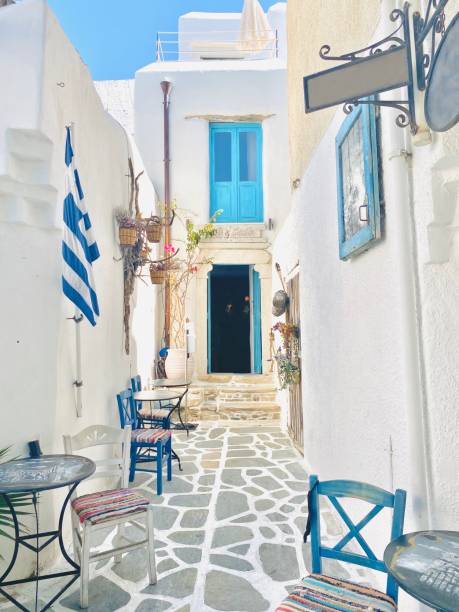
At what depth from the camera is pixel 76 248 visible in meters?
3.07

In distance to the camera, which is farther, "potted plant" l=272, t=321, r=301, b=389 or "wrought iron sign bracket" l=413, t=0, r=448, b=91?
"potted plant" l=272, t=321, r=301, b=389

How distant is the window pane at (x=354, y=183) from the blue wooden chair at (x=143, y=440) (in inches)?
110

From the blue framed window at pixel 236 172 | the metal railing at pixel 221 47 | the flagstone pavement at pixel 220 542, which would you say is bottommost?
the flagstone pavement at pixel 220 542

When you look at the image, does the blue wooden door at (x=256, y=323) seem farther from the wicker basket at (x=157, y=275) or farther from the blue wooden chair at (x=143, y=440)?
the blue wooden chair at (x=143, y=440)

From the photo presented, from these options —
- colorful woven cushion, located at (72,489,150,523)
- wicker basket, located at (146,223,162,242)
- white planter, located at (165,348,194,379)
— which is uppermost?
wicker basket, located at (146,223,162,242)

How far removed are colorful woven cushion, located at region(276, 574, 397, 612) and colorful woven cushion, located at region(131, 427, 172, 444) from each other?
8.59 ft

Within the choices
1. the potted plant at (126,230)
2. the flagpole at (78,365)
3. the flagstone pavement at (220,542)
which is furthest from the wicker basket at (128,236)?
the flagstone pavement at (220,542)

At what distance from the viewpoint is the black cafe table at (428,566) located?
3.96 feet

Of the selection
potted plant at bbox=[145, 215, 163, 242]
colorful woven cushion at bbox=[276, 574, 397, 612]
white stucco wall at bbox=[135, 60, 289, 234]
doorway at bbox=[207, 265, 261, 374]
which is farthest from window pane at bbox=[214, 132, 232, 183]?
colorful woven cushion at bbox=[276, 574, 397, 612]

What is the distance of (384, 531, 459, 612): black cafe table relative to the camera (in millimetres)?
1208

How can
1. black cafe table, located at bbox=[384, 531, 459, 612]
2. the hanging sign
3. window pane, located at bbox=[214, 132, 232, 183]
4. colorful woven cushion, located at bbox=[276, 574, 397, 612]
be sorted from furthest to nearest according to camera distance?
window pane, located at bbox=[214, 132, 232, 183] < colorful woven cushion, located at bbox=[276, 574, 397, 612] < the hanging sign < black cafe table, located at bbox=[384, 531, 459, 612]

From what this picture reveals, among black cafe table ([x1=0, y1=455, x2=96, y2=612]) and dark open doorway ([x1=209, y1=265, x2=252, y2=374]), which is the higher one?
dark open doorway ([x1=209, y1=265, x2=252, y2=374])

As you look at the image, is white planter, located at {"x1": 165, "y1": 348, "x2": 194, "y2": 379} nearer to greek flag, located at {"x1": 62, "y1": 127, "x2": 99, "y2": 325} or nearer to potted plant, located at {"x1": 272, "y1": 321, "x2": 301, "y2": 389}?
potted plant, located at {"x1": 272, "y1": 321, "x2": 301, "y2": 389}

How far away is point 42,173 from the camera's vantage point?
293cm
